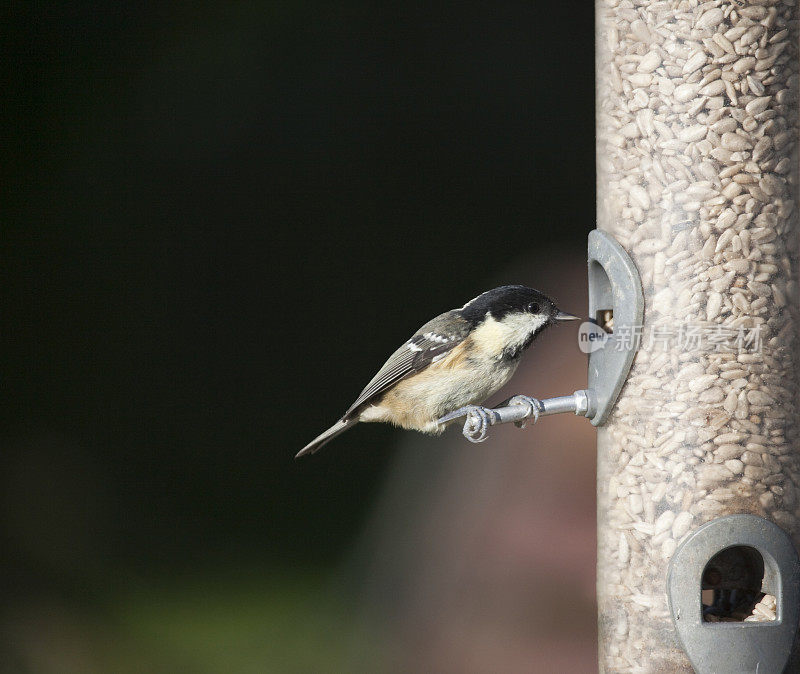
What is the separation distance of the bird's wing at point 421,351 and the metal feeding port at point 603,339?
0.48 metres

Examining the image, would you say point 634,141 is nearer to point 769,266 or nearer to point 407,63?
point 769,266

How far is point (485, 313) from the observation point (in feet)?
10.0

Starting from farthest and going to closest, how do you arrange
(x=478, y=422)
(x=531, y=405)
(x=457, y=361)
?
(x=457, y=361)
(x=478, y=422)
(x=531, y=405)

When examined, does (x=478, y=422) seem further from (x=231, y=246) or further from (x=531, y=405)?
(x=231, y=246)

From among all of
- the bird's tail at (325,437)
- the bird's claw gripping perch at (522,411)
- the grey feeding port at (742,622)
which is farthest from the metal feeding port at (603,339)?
the bird's tail at (325,437)

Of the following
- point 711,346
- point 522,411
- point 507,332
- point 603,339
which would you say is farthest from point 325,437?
point 711,346

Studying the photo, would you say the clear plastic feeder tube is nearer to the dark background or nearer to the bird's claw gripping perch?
the bird's claw gripping perch

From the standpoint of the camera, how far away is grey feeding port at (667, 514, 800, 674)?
2102 millimetres

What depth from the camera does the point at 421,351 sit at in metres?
3.15

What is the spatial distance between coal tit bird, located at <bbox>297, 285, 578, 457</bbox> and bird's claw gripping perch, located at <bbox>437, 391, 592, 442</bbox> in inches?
9.5

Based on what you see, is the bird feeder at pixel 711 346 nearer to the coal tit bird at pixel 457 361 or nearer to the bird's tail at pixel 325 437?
the coal tit bird at pixel 457 361

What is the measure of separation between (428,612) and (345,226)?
2.15 metres

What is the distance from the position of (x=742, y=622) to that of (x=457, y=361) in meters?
1.20

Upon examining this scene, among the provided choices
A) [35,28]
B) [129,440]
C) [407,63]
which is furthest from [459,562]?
[35,28]
